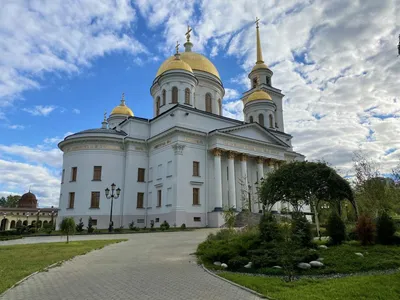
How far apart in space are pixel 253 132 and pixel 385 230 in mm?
26259

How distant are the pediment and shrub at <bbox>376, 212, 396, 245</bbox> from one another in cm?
2306

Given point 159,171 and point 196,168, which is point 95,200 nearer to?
point 159,171

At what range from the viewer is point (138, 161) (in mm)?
36250

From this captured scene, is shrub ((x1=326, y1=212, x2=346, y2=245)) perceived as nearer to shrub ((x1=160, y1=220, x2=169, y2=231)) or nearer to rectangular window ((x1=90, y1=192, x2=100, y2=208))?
shrub ((x1=160, y1=220, x2=169, y2=231))

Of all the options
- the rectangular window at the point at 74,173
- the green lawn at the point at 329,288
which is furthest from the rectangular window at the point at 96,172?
the green lawn at the point at 329,288

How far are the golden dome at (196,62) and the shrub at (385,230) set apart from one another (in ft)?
113

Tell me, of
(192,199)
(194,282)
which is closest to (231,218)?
(194,282)

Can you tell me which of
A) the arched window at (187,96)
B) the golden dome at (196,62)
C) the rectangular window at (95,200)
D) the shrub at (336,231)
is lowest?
the shrub at (336,231)

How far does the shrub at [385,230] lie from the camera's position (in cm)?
1242

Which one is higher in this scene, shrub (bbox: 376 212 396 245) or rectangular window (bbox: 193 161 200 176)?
rectangular window (bbox: 193 161 200 176)

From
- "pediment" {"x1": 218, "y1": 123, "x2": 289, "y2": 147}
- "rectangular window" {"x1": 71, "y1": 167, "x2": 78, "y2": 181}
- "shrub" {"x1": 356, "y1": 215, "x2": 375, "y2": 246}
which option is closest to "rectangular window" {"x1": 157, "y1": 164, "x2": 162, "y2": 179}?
"pediment" {"x1": 218, "y1": 123, "x2": 289, "y2": 147}

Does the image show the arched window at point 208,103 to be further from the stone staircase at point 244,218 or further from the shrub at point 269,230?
the shrub at point 269,230

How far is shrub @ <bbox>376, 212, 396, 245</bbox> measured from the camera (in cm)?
1242

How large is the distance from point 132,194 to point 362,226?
26474 millimetres
